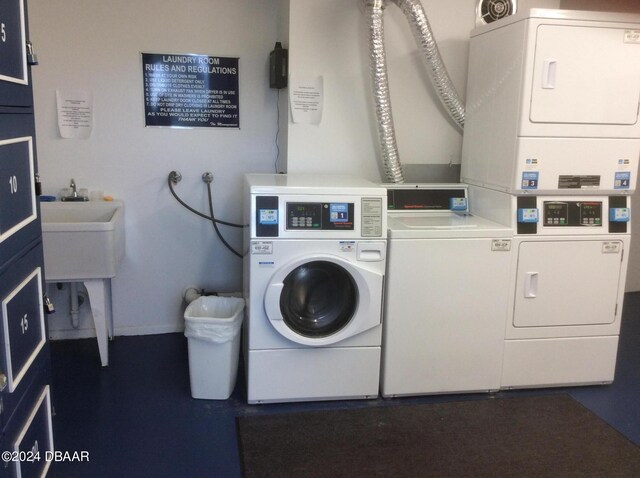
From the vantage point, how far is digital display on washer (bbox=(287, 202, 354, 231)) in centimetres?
279

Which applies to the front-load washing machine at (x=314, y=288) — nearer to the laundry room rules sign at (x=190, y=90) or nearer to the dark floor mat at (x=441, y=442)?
the dark floor mat at (x=441, y=442)

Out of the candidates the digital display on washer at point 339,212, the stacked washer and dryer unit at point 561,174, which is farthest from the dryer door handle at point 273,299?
the stacked washer and dryer unit at point 561,174

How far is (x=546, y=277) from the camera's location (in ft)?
10.1

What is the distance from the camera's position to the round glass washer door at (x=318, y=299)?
2859mm

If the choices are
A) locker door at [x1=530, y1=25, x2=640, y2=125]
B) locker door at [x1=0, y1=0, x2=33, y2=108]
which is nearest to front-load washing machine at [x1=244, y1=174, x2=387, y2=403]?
locker door at [x1=530, y1=25, x2=640, y2=125]

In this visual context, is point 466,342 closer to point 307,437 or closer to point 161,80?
point 307,437

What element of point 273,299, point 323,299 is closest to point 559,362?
point 323,299

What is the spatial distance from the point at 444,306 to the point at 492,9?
6.13ft

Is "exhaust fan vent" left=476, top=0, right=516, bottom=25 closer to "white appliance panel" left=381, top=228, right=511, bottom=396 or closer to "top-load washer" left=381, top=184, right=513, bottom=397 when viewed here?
"top-load washer" left=381, top=184, right=513, bottom=397

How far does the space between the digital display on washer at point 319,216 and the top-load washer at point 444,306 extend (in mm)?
249

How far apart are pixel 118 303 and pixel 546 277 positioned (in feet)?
8.49

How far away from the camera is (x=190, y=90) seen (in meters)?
3.55

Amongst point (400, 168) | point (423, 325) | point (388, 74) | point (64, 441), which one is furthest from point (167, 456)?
point (388, 74)

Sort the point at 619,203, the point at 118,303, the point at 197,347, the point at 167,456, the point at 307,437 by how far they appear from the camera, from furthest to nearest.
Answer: the point at 118,303, the point at 619,203, the point at 197,347, the point at 307,437, the point at 167,456
